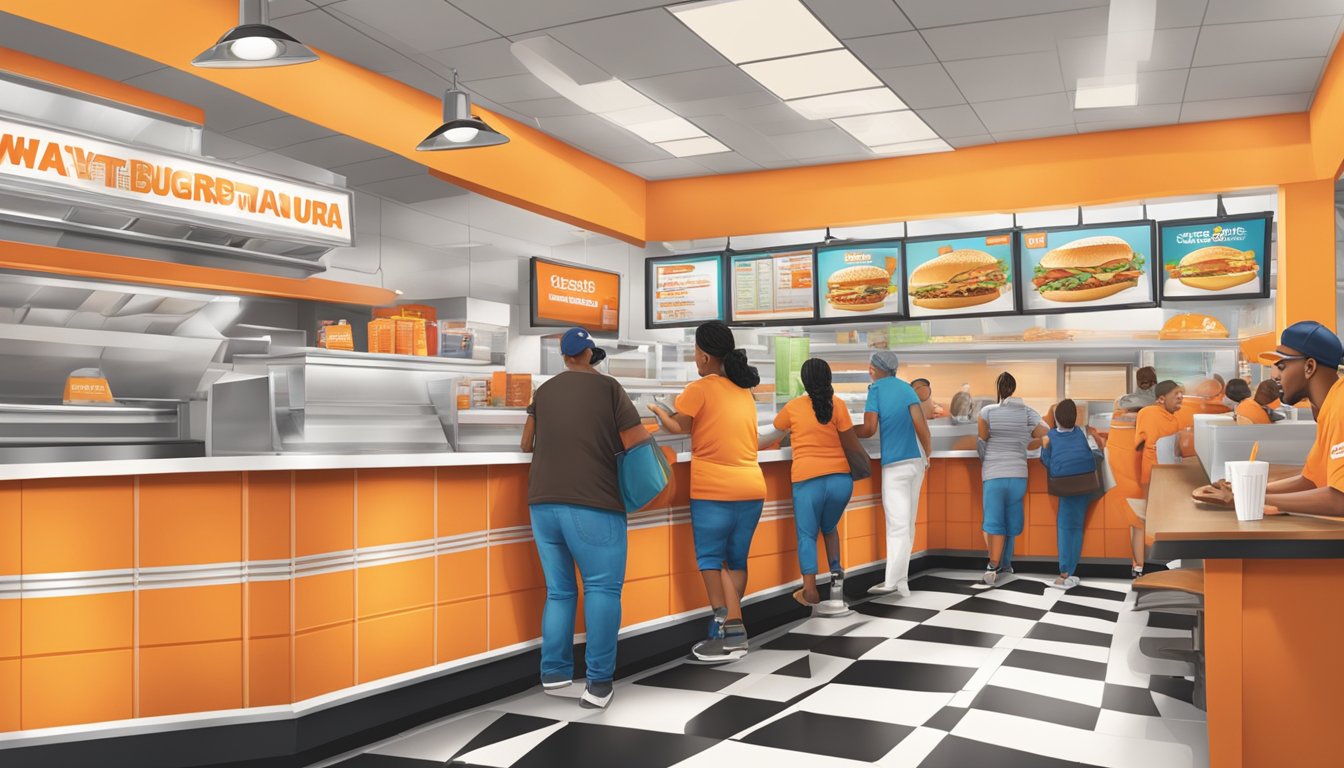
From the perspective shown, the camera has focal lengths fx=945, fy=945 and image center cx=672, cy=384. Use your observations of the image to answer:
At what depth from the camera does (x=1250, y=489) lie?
2.60m

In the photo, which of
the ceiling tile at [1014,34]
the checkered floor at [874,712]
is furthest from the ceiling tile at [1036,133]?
the checkered floor at [874,712]

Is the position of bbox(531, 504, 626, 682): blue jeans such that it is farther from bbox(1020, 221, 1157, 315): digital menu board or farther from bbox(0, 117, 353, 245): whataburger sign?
bbox(1020, 221, 1157, 315): digital menu board

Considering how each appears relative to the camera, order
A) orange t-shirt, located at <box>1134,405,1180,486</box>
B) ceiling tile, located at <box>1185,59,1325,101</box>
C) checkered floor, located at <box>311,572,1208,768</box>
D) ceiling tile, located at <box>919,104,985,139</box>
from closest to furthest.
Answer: checkered floor, located at <box>311,572,1208,768</box> → ceiling tile, located at <box>1185,59,1325,101</box> → orange t-shirt, located at <box>1134,405,1180,486</box> → ceiling tile, located at <box>919,104,985,139</box>

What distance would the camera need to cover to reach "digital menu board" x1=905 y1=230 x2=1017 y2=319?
730 cm

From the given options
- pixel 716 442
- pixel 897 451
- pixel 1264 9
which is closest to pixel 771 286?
pixel 897 451

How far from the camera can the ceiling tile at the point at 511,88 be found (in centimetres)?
589

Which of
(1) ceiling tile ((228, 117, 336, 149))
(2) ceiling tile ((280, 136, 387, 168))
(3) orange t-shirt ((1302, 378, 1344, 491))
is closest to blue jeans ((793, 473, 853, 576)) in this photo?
(3) orange t-shirt ((1302, 378, 1344, 491))

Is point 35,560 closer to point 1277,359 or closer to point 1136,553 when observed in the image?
point 1277,359

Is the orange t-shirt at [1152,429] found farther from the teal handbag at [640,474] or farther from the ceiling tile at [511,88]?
the ceiling tile at [511,88]

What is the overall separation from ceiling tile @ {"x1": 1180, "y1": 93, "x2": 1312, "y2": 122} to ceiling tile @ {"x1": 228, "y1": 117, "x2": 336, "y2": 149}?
5.56m

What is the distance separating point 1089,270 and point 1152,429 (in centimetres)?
135

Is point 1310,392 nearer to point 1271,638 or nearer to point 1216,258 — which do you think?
point 1271,638

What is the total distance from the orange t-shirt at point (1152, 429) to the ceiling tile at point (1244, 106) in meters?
2.04

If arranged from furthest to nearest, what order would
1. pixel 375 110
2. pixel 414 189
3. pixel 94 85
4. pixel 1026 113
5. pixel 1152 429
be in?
pixel 1026 113
pixel 1152 429
pixel 414 189
pixel 375 110
pixel 94 85
